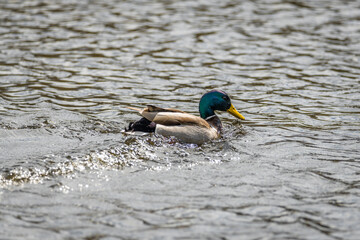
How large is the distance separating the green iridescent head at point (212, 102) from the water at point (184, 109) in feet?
1.56

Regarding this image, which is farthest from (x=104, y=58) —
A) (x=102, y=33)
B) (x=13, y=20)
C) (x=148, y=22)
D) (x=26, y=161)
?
(x=26, y=161)

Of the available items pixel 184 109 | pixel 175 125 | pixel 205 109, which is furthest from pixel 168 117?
pixel 184 109

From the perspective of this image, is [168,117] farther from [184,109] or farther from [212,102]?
[184,109]

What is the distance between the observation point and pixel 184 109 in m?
10.2

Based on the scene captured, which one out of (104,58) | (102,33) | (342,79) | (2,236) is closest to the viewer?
A: (2,236)

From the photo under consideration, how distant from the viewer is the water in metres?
5.77

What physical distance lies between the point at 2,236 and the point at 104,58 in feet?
26.9

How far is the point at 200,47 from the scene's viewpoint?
14.1m

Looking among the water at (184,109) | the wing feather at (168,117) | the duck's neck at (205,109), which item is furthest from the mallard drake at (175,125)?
the duck's neck at (205,109)

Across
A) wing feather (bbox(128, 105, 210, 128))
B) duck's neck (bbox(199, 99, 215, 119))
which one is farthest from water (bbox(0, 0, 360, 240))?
duck's neck (bbox(199, 99, 215, 119))

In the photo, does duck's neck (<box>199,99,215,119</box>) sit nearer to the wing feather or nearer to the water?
the water

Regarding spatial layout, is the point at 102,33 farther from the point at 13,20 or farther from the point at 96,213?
the point at 96,213

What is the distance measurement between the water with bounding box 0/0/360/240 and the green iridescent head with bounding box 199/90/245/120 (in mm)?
477

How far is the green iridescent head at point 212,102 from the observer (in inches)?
362
